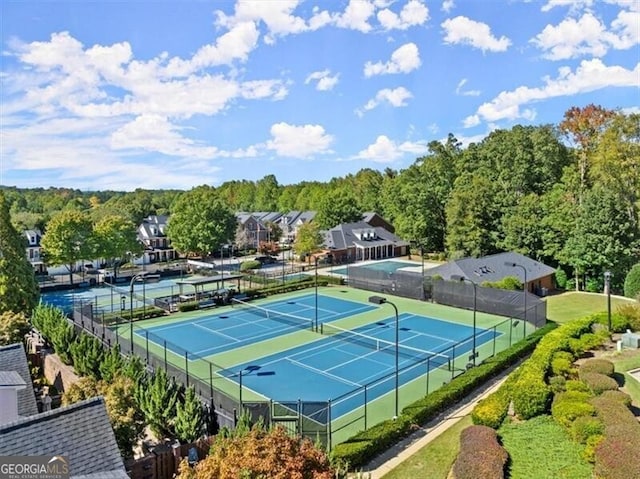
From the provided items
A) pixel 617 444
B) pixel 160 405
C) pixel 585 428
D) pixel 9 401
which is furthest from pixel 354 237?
pixel 9 401

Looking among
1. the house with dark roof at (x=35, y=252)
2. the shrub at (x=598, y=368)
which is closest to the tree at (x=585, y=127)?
the shrub at (x=598, y=368)

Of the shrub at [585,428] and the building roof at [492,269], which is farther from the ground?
the building roof at [492,269]

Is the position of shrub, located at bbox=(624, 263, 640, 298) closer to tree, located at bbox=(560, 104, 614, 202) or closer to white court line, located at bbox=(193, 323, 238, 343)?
tree, located at bbox=(560, 104, 614, 202)

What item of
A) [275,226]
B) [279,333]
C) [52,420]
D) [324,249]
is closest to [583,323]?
[279,333]

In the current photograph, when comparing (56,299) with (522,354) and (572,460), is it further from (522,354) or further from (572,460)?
(572,460)

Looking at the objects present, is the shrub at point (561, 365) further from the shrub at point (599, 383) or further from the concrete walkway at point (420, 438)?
the concrete walkway at point (420, 438)
